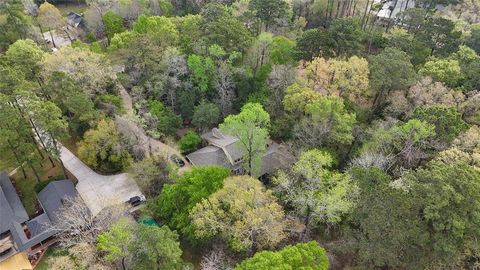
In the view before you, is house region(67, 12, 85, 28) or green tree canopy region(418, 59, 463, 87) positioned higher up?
green tree canopy region(418, 59, 463, 87)

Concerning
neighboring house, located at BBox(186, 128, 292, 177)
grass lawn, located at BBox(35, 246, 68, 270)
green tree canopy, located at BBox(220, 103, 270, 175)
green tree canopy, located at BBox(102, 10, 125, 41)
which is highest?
green tree canopy, located at BBox(102, 10, 125, 41)

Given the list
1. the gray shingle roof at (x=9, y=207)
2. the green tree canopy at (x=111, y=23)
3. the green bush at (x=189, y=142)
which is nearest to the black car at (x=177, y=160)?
the green bush at (x=189, y=142)

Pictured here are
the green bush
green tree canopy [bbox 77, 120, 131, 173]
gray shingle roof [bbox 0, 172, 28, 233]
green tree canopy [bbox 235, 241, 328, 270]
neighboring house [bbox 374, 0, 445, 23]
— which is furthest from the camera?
neighboring house [bbox 374, 0, 445, 23]

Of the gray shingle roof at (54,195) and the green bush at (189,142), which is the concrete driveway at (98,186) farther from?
the green bush at (189,142)

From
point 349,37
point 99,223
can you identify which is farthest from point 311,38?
point 99,223

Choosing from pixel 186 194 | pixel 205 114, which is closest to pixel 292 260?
pixel 186 194

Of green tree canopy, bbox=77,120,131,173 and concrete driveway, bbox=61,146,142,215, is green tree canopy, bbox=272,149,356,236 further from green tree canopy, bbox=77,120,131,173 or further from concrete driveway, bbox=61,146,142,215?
green tree canopy, bbox=77,120,131,173

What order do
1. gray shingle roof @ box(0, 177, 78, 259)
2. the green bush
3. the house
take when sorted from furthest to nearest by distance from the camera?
1. the house
2. the green bush
3. gray shingle roof @ box(0, 177, 78, 259)

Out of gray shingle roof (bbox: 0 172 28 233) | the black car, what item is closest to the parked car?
the black car

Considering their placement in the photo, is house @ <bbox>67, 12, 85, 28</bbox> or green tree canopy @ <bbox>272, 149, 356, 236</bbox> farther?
house @ <bbox>67, 12, 85, 28</bbox>
